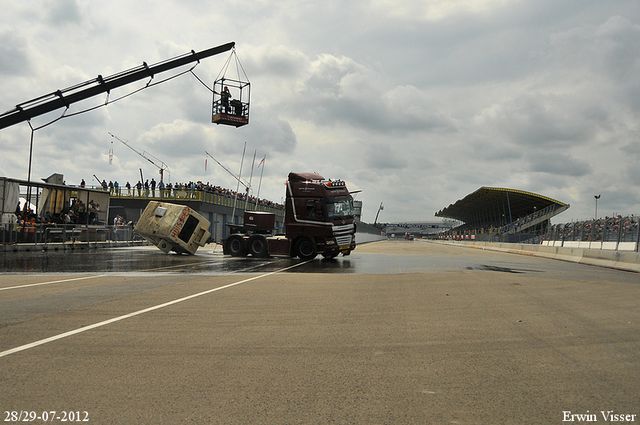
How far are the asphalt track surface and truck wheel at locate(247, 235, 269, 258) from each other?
1410 cm

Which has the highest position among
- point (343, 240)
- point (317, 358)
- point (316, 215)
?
point (316, 215)

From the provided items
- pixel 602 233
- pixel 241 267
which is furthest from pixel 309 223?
pixel 602 233

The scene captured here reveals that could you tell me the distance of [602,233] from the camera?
26.0 m

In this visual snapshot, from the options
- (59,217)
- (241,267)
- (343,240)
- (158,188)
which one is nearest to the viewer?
(241,267)

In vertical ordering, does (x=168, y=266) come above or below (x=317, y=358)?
below

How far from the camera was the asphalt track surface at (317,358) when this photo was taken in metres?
3.55

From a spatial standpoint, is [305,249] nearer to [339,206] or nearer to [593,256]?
[339,206]

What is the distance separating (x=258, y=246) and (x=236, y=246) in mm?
1173

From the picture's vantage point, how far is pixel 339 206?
2272 centimetres

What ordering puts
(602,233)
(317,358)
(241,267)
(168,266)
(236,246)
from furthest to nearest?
(602,233)
(236,246)
(241,267)
(168,266)
(317,358)

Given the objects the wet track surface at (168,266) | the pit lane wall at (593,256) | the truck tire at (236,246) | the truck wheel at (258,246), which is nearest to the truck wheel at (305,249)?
the wet track surface at (168,266)

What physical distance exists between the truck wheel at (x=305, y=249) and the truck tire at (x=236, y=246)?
2.84 meters

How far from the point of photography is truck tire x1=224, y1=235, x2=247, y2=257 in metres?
24.1

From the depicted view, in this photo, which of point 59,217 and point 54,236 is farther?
point 59,217
